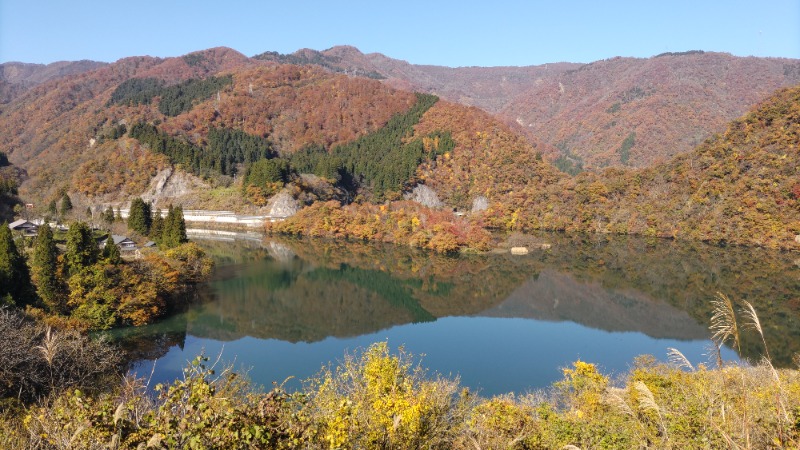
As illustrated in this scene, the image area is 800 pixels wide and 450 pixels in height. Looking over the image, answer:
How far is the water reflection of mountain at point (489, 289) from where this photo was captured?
3425 centimetres

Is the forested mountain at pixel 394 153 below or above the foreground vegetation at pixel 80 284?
above

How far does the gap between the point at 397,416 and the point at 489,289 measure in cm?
3857

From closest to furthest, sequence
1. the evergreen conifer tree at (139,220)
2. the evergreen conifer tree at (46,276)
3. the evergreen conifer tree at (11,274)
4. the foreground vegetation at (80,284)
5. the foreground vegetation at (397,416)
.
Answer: the foreground vegetation at (397,416) → the evergreen conifer tree at (11,274) → the foreground vegetation at (80,284) → the evergreen conifer tree at (46,276) → the evergreen conifer tree at (139,220)

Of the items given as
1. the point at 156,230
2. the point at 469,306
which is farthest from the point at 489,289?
the point at 156,230

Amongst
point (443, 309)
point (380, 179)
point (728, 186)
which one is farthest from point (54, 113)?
point (728, 186)

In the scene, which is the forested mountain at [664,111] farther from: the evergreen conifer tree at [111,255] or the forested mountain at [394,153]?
the evergreen conifer tree at [111,255]

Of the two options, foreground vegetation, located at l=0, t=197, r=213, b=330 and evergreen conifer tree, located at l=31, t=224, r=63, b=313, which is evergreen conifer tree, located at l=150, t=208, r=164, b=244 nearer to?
foreground vegetation, located at l=0, t=197, r=213, b=330

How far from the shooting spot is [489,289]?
4497 cm

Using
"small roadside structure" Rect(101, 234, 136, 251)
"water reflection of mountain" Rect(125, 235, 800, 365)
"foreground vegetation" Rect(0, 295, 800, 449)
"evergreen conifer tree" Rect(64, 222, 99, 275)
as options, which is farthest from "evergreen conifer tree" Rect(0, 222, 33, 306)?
"small roadside structure" Rect(101, 234, 136, 251)

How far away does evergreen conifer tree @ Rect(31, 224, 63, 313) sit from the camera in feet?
88.5

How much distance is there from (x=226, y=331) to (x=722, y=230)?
6611 centimetres

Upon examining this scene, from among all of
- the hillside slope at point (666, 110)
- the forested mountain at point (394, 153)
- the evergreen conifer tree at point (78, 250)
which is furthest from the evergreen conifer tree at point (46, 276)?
the hillside slope at point (666, 110)

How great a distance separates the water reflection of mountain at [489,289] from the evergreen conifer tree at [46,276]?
22.6 feet

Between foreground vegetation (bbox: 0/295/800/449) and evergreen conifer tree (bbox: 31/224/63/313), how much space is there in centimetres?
907
